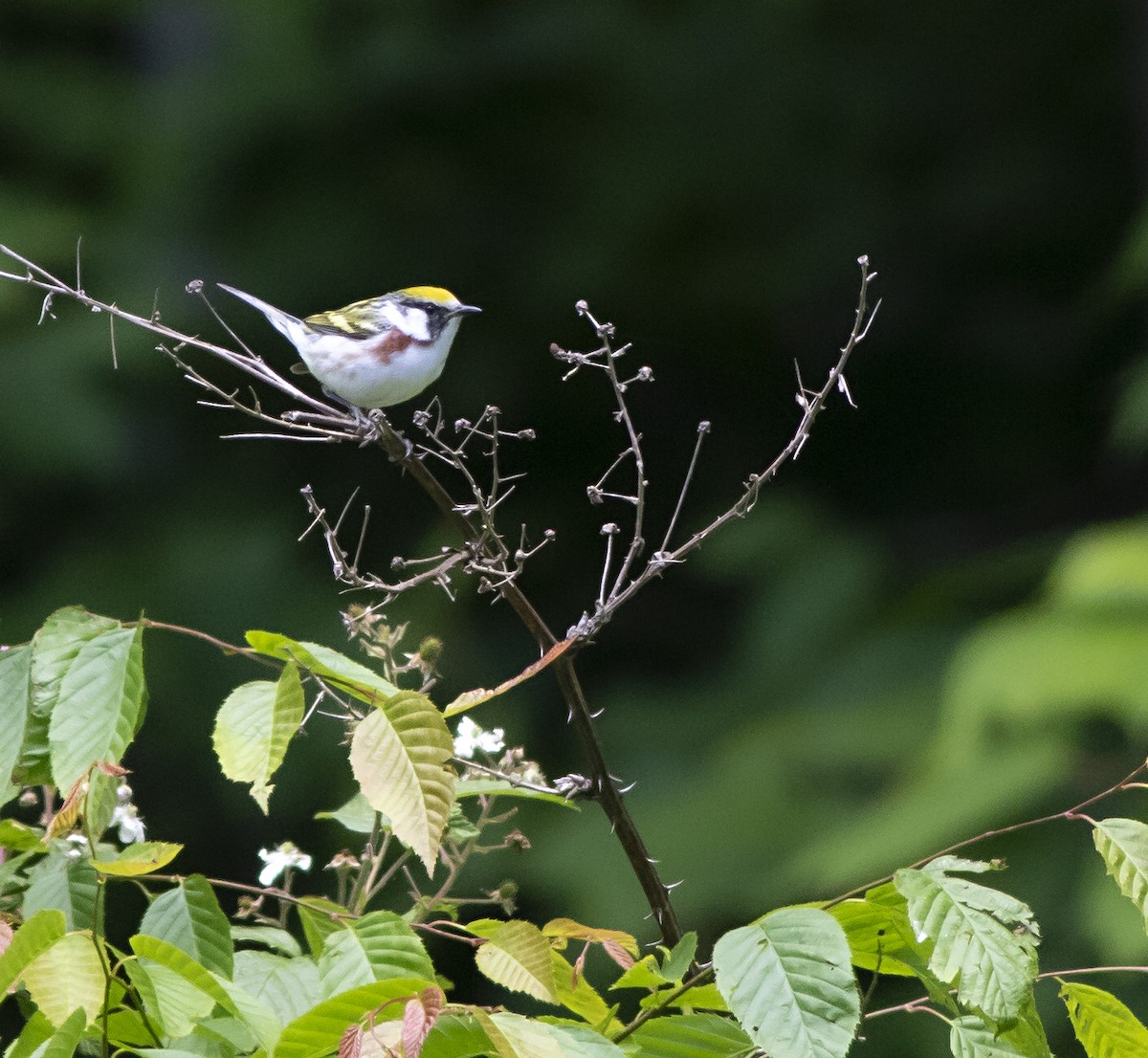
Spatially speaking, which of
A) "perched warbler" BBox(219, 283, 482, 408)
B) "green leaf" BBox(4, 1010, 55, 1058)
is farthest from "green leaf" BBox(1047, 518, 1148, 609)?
"green leaf" BBox(4, 1010, 55, 1058)

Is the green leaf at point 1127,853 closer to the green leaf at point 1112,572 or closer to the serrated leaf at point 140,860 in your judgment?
the serrated leaf at point 140,860

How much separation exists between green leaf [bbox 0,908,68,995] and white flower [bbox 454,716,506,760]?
48 centimetres

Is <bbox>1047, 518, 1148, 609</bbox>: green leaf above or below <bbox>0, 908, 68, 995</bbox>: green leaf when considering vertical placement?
below

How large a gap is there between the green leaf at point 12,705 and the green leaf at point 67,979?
0.13 metres

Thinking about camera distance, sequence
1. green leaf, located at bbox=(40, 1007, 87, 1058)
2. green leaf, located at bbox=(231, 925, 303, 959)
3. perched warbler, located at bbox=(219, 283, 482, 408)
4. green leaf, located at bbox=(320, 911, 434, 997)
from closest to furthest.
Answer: green leaf, located at bbox=(40, 1007, 87, 1058), green leaf, located at bbox=(320, 911, 434, 997), green leaf, located at bbox=(231, 925, 303, 959), perched warbler, located at bbox=(219, 283, 482, 408)

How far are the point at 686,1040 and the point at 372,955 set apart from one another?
248 millimetres

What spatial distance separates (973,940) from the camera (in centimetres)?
107

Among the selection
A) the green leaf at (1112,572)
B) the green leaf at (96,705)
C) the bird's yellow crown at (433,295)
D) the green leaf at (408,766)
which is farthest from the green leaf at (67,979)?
the green leaf at (1112,572)

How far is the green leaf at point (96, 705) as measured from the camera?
45.3 inches

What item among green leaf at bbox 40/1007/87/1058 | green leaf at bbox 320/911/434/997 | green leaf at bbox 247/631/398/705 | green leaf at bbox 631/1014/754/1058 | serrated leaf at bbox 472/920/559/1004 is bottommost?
green leaf at bbox 631/1014/754/1058

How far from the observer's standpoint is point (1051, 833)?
4.17 metres

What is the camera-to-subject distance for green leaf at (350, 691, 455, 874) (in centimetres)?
109

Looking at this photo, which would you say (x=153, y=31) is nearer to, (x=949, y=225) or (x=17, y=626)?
(x=17, y=626)

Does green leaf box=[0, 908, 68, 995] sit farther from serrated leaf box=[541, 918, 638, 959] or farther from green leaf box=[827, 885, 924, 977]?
green leaf box=[827, 885, 924, 977]
